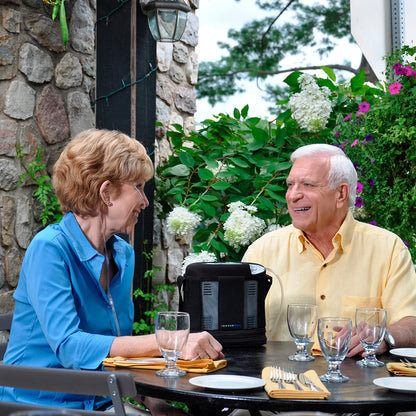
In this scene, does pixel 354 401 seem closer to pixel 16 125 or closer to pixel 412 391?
pixel 412 391

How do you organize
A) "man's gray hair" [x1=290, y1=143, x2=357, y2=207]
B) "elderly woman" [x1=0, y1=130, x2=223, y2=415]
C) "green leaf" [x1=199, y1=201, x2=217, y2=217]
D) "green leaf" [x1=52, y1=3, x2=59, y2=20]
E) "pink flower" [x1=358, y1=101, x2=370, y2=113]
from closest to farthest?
"elderly woman" [x1=0, y1=130, x2=223, y2=415] → "man's gray hair" [x1=290, y1=143, x2=357, y2=207] → "green leaf" [x1=52, y1=3, x2=59, y2=20] → "pink flower" [x1=358, y1=101, x2=370, y2=113] → "green leaf" [x1=199, y1=201, x2=217, y2=217]

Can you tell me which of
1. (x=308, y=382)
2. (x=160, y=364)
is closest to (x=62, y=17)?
(x=160, y=364)

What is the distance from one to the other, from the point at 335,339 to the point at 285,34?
10020mm

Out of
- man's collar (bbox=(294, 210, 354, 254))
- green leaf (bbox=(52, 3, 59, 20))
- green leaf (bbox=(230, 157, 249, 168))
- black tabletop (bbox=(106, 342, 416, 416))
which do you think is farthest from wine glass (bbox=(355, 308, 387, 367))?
green leaf (bbox=(52, 3, 59, 20))

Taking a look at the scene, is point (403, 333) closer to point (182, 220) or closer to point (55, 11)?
point (182, 220)

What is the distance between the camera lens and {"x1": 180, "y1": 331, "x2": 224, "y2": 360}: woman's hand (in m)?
1.79

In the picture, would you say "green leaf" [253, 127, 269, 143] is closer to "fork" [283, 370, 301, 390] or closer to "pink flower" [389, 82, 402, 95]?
"pink flower" [389, 82, 402, 95]

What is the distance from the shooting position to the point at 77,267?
196cm

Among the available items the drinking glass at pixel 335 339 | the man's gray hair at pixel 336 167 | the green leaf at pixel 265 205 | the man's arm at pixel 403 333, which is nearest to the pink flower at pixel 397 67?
the man's gray hair at pixel 336 167

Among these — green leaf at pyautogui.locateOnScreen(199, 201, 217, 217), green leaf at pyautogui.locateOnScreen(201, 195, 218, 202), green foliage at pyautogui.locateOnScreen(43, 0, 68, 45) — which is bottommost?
green leaf at pyautogui.locateOnScreen(199, 201, 217, 217)

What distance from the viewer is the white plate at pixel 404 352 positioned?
1.93 metres

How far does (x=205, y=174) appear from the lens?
139 inches

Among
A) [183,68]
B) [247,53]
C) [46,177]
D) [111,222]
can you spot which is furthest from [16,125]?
[247,53]

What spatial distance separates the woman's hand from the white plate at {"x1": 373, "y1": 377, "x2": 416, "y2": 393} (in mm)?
436
